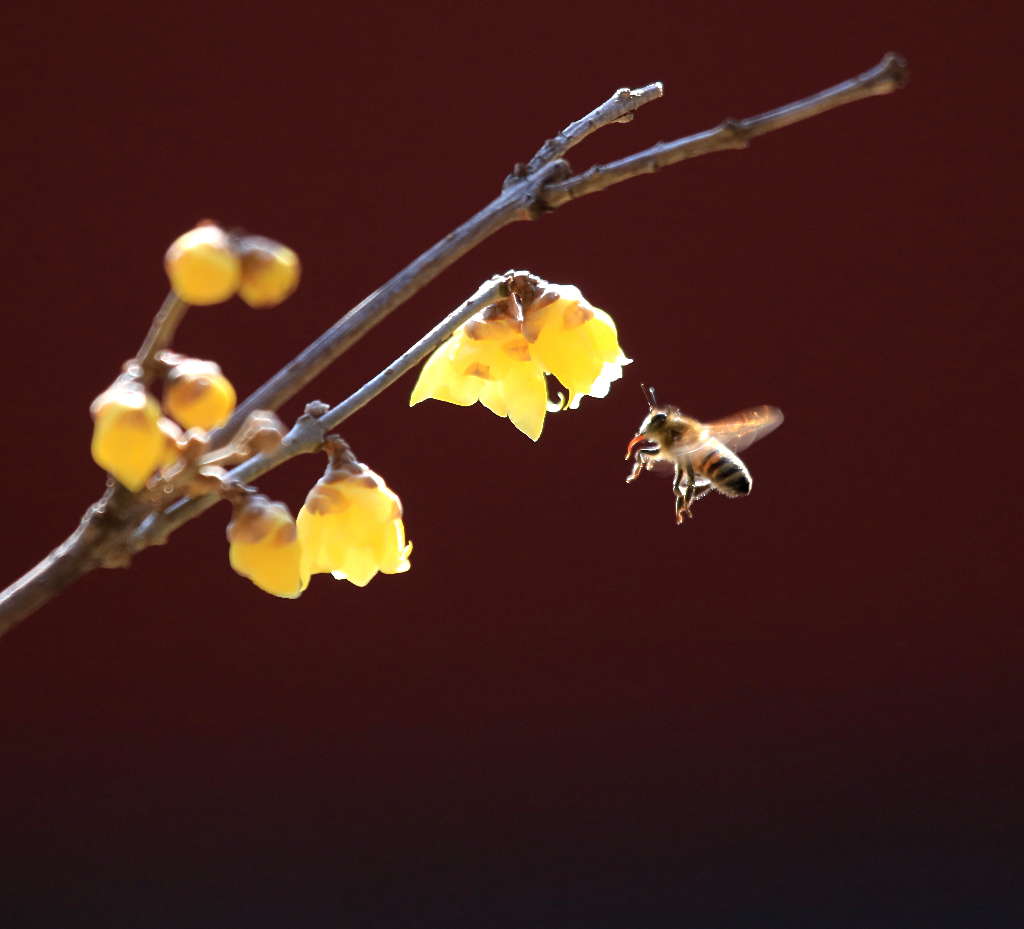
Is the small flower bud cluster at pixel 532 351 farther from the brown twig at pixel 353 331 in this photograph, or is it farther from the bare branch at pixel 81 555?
the bare branch at pixel 81 555

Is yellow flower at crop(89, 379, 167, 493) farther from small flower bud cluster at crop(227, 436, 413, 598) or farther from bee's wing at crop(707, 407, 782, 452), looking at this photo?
bee's wing at crop(707, 407, 782, 452)

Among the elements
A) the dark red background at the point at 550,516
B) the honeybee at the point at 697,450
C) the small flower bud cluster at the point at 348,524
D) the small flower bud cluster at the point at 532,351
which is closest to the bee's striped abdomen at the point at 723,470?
the honeybee at the point at 697,450

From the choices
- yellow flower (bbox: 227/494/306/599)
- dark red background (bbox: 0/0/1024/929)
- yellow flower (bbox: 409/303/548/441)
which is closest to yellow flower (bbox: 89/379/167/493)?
yellow flower (bbox: 227/494/306/599)

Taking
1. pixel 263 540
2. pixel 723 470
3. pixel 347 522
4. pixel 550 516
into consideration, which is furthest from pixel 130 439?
pixel 550 516

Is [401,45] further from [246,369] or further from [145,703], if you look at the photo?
[145,703]

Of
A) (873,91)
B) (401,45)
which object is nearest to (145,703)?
(401,45)

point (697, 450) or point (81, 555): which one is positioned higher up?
point (697, 450)

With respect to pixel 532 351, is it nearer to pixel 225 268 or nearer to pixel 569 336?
pixel 569 336
